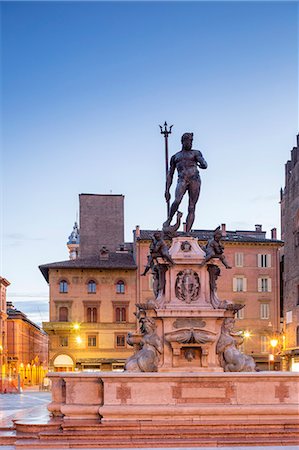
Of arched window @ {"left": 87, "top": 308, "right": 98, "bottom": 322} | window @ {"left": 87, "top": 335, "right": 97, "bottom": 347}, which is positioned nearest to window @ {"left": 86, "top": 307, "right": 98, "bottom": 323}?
arched window @ {"left": 87, "top": 308, "right": 98, "bottom": 322}

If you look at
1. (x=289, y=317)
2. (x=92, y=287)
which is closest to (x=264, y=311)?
(x=289, y=317)

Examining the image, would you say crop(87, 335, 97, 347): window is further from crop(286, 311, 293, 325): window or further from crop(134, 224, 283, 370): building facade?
crop(286, 311, 293, 325): window

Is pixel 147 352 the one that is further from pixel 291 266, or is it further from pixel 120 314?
pixel 120 314

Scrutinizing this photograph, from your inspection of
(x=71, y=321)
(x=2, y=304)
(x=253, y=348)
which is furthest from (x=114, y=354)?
(x=2, y=304)

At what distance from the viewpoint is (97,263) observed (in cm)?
6662

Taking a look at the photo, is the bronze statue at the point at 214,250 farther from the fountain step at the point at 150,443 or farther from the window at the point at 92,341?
the window at the point at 92,341

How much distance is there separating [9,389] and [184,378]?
134 ft

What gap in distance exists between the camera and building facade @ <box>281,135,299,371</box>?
196 feet

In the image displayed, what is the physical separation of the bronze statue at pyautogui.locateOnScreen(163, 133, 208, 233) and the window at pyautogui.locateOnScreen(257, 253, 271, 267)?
160 feet

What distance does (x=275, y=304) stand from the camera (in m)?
67.6

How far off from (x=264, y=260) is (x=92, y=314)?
1584 centimetres

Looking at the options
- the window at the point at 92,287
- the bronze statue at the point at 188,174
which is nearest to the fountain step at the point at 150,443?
the bronze statue at the point at 188,174

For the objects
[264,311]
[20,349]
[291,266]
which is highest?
[291,266]

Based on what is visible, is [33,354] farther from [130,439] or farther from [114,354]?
[130,439]
